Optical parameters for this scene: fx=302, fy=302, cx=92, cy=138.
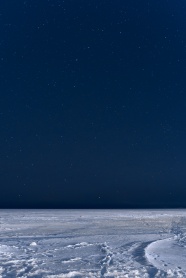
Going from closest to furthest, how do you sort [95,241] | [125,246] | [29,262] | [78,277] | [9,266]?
[78,277] → [9,266] → [29,262] → [125,246] → [95,241]

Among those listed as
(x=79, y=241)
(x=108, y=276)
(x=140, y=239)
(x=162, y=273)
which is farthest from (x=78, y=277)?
(x=140, y=239)

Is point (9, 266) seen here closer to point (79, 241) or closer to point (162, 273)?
point (162, 273)

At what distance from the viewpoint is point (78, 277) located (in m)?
4.61

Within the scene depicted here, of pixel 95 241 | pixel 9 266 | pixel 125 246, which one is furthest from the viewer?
pixel 95 241

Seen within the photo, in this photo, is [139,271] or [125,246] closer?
[139,271]

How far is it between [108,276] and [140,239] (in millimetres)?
4129

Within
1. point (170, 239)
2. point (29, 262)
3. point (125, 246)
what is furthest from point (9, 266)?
point (170, 239)

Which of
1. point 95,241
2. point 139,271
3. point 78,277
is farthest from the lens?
point 95,241

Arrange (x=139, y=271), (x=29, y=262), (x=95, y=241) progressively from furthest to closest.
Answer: (x=95, y=241), (x=29, y=262), (x=139, y=271)

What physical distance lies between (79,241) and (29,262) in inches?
109

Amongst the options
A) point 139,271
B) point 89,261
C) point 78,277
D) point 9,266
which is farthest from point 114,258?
point 9,266

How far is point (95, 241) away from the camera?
8.21 meters

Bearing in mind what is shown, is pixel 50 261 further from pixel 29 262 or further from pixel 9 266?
pixel 9 266

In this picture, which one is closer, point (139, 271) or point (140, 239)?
point (139, 271)
